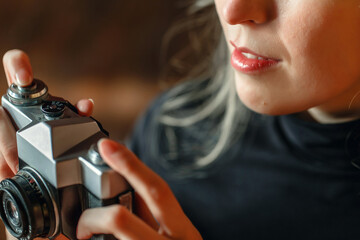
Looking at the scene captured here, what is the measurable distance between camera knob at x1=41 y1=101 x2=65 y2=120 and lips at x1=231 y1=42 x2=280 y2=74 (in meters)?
0.18

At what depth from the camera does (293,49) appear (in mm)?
408

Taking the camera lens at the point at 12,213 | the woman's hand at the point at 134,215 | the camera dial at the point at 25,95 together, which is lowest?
the camera lens at the point at 12,213

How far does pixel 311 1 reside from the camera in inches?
15.2

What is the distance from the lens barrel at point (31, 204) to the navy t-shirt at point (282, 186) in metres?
0.28

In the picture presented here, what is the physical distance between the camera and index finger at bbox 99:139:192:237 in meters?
0.34

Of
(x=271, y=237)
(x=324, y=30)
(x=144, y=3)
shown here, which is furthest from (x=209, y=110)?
(x=144, y=3)

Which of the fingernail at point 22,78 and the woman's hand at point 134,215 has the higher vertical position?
the fingernail at point 22,78

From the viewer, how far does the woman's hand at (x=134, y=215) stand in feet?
1.12

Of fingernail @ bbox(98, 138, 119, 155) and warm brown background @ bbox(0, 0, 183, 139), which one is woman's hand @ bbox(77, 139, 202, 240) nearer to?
fingernail @ bbox(98, 138, 119, 155)

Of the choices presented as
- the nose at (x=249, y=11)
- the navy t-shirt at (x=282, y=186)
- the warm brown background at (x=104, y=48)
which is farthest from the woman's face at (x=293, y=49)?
the warm brown background at (x=104, y=48)

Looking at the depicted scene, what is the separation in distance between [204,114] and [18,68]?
0.34 meters

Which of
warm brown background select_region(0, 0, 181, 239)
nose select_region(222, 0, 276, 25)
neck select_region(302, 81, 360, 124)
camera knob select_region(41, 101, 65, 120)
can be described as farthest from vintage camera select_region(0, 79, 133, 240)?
warm brown background select_region(0, 0, 181, 239)

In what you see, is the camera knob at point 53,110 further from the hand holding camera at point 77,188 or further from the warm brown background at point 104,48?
the warm brown background at point 104,48

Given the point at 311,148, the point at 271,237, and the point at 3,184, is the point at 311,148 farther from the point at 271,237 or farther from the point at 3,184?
the point at 3,184
